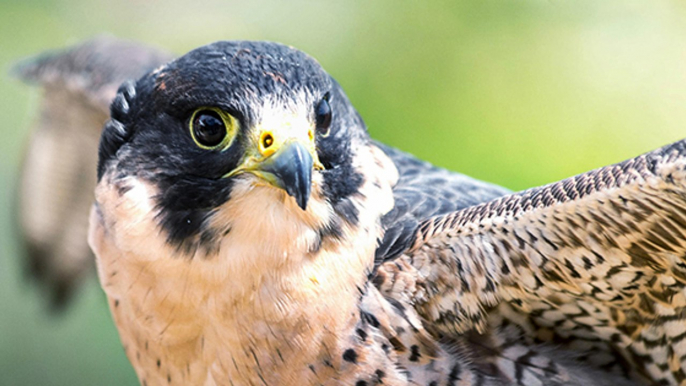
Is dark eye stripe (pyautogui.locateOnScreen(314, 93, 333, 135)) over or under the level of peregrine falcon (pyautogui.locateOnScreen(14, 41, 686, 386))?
over

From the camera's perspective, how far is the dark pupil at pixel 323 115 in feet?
7.80

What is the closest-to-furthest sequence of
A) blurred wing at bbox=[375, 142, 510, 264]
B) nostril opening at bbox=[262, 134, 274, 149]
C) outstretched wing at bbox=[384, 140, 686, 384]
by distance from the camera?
outstretched wing at bbox=[384, 140, 686, 384] → nostril opening at bbox=[262, 134, 274, 149] → blurred wing at bbox=[375, 142, 510, 264]

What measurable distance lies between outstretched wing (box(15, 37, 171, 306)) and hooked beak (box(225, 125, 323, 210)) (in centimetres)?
234

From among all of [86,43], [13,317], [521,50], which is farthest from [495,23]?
[13,317]

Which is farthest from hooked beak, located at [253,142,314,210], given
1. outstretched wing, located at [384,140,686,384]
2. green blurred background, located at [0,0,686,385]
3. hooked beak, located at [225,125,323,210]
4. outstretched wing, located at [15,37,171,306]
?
green blurred background, located at [0,0,686,385]

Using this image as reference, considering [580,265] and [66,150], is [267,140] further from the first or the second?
[66,150]

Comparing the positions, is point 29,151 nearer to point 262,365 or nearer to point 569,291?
point 262,365

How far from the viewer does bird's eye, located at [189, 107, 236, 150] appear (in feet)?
7.45

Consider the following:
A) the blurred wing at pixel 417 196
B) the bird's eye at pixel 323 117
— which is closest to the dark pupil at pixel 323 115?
the bird's eye at pixel 323 117

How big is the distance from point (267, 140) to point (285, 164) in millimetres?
126

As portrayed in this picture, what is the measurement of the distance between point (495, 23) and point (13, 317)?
484 cm

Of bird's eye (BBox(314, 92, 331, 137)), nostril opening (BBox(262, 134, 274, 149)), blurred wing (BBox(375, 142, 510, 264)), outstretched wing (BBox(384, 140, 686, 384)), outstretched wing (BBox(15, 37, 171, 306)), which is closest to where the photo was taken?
outstretched wing (BBox(384, 140, 686, 384))

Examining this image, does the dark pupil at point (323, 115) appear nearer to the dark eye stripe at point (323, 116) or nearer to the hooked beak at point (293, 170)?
the dark eye stripe at point (323, 116)

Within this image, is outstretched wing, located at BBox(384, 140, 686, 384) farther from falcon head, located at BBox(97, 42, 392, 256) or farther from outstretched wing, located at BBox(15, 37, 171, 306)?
outstretched wing, located at BBox(15, 37, 171, 306)
